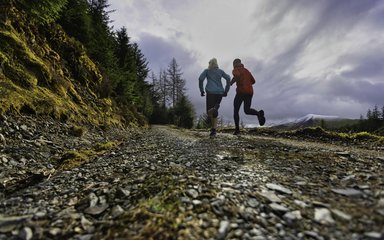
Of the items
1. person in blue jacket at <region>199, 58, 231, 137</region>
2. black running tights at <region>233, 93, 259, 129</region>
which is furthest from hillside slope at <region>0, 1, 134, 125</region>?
black running tights at <region>233, 93, 259, 129</region>

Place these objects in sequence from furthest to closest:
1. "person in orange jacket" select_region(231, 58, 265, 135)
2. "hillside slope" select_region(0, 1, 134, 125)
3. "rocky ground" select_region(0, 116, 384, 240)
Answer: "person in orange jacket" select_region(231, 58, 265, 135) < "hillside slope" select_region(0, 1, 134, 125) < "rocky ground" select_region(0, 116, 384, 240)

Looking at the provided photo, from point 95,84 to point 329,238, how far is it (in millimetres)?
13966

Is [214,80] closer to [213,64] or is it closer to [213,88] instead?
[213,88]

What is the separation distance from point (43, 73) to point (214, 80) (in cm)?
612

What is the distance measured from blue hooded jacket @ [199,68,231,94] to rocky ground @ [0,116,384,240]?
5135mm

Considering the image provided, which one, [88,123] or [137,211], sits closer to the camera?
[137,211]

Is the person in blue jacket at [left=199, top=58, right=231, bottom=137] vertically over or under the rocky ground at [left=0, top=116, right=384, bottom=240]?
over

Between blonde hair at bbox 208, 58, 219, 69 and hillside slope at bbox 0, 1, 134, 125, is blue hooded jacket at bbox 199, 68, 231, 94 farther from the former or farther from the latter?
hillside slope at bbox 0, 1, 134, 125

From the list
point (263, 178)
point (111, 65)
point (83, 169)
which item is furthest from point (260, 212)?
point (111, 65)

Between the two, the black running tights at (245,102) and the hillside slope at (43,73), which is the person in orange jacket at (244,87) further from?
the hillside slope at (43,73)

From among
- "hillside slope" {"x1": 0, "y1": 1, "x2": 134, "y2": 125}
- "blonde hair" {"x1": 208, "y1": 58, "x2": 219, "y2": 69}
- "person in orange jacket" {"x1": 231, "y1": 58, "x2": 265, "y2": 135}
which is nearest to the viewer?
"hillside slope" {"x1": 0, "y1": 1, "x2": 134, "y2": 125}

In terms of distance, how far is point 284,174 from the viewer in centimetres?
333

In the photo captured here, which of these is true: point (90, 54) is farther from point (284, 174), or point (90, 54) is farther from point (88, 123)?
point (284, 174)

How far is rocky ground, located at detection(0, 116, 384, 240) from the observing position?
192cm
